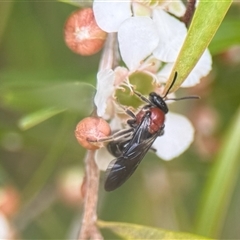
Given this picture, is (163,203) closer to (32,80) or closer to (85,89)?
(32,80)

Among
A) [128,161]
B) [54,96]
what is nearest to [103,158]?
[128,161]

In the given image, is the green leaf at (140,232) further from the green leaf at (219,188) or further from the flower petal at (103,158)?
the green leaf at (219,188)

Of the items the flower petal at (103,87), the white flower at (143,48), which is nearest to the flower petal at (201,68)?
the white flower at (143,48)

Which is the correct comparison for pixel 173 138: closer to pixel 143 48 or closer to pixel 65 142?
pixel 143 48

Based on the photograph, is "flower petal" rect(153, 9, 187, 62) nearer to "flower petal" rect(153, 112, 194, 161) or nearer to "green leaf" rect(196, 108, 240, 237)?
A: "flower petal" rect(153, 112, 194, 161)

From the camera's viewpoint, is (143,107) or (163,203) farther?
(163,203)

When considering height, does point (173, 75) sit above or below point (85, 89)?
above

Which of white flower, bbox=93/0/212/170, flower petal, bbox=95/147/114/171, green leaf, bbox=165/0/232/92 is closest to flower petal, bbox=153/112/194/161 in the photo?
white flower, bbox=93/0/212/170

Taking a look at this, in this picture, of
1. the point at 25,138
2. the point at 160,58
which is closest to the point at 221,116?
the point at 25,138
